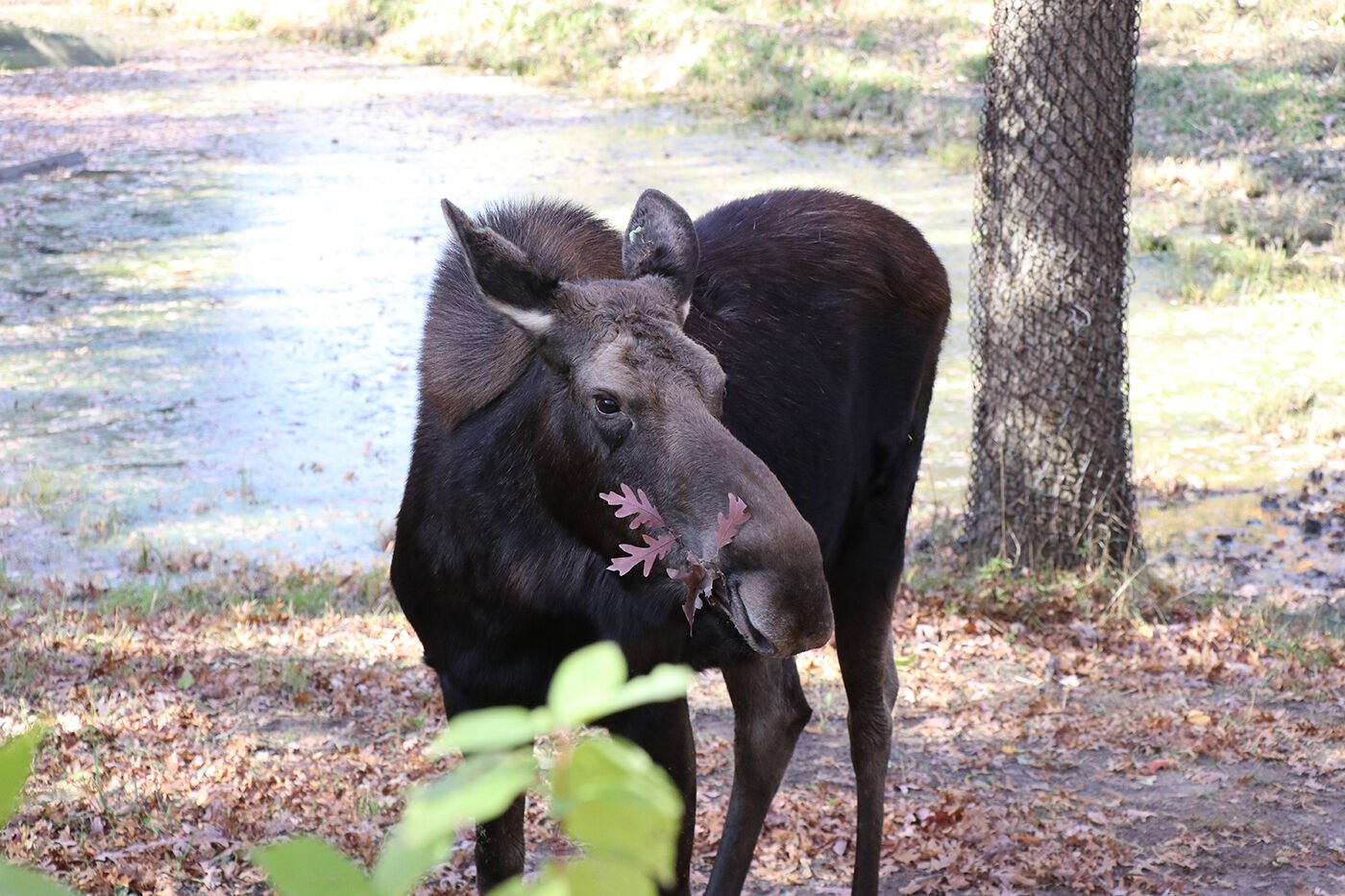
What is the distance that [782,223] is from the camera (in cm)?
538

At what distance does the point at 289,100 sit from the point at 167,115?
2512mm

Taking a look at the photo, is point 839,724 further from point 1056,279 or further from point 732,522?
point 732,522

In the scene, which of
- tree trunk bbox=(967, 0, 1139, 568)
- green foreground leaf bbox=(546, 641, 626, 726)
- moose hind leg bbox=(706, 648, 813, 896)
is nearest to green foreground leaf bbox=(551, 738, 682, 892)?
green foreground leaf bbox=(546, 641, 626, 726)

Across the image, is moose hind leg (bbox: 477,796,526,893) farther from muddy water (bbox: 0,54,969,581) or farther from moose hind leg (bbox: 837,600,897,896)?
muddy water (bbox: 0,54,969,581)

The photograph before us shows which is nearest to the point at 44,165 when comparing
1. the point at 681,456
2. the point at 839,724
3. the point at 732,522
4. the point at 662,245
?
the point at 839,724

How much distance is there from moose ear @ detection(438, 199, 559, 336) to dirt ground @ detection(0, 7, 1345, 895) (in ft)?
7.67

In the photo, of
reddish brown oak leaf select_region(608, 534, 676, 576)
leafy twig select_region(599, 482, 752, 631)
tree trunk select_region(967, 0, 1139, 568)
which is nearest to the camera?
leafy twig select_region(599, 482, 752, 631)

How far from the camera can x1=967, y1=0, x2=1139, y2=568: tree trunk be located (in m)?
7.98

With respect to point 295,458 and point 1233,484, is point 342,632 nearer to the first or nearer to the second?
point 295,458

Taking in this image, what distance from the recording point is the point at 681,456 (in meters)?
3.57

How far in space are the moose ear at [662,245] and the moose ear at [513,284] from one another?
375 millimetres

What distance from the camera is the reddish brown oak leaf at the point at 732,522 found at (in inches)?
129

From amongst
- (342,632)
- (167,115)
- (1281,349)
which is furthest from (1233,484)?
(167,115)

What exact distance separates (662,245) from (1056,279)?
4.26 m
